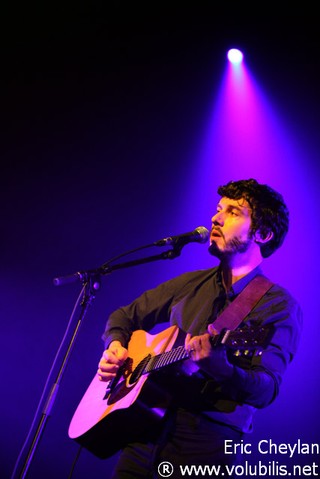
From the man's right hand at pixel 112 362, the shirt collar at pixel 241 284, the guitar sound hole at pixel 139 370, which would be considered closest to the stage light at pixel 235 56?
the shirt collar at pixel 241 284

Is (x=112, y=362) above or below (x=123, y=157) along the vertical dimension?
below

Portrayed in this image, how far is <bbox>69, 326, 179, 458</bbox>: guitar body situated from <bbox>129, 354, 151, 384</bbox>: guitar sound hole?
11mm

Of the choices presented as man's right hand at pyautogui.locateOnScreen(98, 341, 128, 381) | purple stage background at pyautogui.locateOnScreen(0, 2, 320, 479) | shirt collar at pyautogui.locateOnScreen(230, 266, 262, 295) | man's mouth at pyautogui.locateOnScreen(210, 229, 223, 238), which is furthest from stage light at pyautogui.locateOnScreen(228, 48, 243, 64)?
man's right hand at pyautogui.locateOnScreen(98, 341, 128, 381)

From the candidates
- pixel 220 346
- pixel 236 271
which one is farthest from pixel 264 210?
pixel 220 346

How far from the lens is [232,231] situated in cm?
315

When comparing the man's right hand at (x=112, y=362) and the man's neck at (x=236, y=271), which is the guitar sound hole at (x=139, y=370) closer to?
the man's right hand at (x=112, y=362)

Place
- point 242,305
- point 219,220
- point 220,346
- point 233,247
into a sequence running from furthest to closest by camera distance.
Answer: point 219,220
point 233,247
point 242,305
point 220,346

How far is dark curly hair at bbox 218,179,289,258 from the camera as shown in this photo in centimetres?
323

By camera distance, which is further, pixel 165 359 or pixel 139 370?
pixel 139 370

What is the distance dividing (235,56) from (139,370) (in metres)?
3.90

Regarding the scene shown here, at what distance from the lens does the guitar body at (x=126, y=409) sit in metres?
2.55

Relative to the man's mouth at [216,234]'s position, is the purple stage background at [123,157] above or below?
above

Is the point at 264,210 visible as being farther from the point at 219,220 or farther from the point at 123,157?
the point at 123,157

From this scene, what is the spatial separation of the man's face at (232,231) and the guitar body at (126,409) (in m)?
0.66
